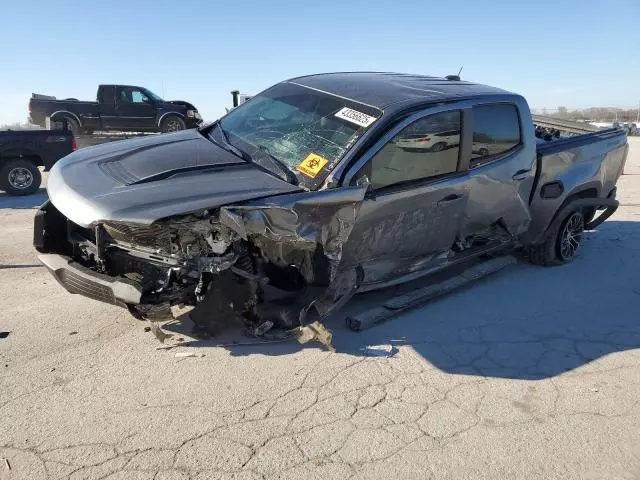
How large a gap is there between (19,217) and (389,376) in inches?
281

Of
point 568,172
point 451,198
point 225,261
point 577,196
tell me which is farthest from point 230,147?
point 577,196

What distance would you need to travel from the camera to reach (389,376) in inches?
132

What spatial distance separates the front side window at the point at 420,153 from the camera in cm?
379

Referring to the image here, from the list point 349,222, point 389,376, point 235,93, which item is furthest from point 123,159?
point 235,93

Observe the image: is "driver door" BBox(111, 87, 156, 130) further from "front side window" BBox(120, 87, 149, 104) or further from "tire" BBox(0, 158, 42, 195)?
"tire" BBox(0, 158, 42, 195)

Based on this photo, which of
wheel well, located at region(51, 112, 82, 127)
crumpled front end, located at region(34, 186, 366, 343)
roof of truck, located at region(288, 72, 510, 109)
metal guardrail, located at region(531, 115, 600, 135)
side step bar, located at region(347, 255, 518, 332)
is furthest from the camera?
wheel well, located at region(51, 112, 82, 127)

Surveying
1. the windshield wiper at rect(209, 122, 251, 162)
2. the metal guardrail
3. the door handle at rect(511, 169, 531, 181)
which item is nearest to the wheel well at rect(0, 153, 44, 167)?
the windshield wiper at rect(209, 122, 251, 162)

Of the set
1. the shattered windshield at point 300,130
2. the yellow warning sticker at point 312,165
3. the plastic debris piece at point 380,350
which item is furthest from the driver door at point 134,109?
the plastic debris piece at point 380,350

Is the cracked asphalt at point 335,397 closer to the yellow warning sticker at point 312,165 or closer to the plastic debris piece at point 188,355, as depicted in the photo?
the plastic debris piece at point 188,355

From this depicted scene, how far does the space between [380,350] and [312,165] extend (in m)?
1.43

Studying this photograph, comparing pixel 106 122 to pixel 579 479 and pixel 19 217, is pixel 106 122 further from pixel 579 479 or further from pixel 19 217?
pixel 579 479

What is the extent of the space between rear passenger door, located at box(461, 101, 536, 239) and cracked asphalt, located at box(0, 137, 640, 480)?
822 mm

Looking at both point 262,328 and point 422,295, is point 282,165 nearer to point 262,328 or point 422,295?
point 262,328

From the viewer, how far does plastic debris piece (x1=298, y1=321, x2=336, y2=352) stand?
352cm
